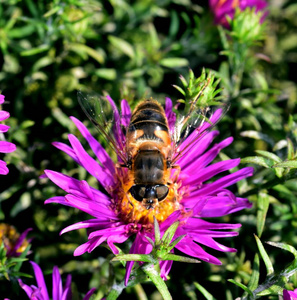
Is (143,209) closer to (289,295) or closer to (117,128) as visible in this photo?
(117,128)

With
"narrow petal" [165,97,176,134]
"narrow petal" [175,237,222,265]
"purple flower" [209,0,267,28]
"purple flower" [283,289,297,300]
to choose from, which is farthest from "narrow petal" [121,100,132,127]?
"purple flower" [209,0,267,28]

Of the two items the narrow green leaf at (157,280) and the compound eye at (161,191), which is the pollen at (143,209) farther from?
the narrow green leaf at (157,280)

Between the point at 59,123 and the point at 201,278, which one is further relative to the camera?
the point at 59,123

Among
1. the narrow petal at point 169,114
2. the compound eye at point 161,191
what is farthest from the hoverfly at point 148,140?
the narrow petal at point 169,114

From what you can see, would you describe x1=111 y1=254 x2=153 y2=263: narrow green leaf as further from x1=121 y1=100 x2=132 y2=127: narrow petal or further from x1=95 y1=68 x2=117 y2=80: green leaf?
x1=95 y1=68 x2=117 y2=80: green leaf

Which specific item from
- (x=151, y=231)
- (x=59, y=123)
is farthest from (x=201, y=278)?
(x=59, y=123)

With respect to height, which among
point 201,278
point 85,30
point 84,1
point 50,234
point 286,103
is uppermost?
point 84,1

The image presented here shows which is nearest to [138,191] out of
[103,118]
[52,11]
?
[103,118]

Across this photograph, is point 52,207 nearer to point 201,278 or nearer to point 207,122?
point 201,278

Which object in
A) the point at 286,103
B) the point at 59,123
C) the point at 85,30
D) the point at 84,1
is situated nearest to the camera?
the point at 84,1

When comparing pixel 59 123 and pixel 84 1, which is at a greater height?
pixel 84 1
